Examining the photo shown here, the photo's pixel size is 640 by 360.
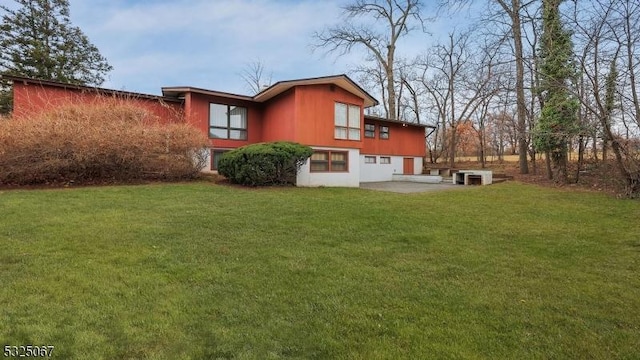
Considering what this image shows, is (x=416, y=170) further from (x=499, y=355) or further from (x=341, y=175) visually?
(x=499, y=355)

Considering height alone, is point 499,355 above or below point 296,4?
below

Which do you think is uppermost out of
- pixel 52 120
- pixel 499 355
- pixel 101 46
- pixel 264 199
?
pixel 101 46

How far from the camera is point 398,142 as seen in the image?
22375mm

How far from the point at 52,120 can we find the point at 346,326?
12152 millimetres

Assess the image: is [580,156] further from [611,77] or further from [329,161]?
[329,161]

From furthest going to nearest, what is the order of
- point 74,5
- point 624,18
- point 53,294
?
point 74,5 → point 624,18 → point 53,294

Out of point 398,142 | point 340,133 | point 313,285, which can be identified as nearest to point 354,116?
point 340,133

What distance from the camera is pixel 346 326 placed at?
300 cm

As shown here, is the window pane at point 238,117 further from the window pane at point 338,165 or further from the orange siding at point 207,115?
the window pane at point 338,165

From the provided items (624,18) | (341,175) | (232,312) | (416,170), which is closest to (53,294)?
(232,312)

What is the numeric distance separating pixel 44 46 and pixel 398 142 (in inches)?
1032

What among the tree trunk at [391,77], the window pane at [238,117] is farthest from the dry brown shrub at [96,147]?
the tree trunk at [391,77]

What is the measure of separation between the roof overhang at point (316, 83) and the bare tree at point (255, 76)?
2031 centimetres

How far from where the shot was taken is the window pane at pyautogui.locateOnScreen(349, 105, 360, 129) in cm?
1614
